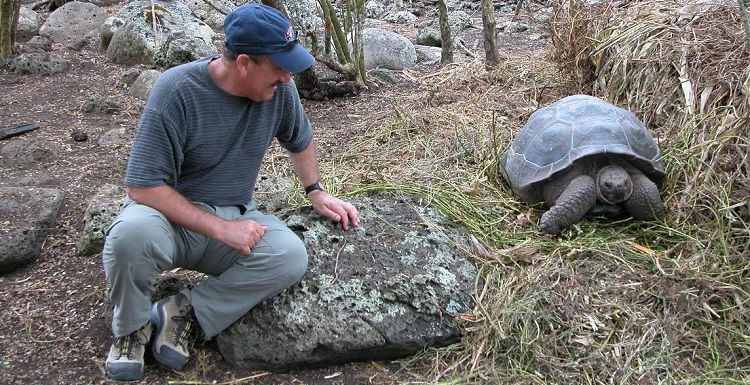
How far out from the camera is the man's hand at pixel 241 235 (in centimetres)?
249

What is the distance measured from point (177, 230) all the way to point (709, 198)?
238cm

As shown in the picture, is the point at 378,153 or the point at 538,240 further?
the point at 378,153

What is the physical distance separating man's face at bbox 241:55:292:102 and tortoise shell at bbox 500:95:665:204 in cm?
145

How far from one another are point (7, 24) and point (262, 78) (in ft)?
17.4

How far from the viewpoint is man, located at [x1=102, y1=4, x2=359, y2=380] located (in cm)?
238

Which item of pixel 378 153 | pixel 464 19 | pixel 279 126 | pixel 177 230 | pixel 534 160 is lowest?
pixel 464 19

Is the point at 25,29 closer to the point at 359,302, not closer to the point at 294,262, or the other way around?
the point at 294,262

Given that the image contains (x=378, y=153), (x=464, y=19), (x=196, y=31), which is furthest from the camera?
(x=464, y=19)

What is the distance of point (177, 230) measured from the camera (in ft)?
8.32

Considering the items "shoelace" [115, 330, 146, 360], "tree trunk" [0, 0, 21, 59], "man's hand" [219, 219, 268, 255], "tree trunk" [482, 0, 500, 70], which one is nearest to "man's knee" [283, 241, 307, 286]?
"man's hand" [219, 219, 268, 255]

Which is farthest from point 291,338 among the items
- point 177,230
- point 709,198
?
point 709,198

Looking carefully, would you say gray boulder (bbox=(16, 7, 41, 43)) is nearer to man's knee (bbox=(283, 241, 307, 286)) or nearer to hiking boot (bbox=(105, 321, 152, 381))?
hiking boot (bbox=(105, 321, 152, 381))

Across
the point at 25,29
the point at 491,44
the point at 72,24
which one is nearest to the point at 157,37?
the point at 72,24

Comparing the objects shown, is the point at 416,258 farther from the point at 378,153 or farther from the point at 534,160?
the point at 378,153
